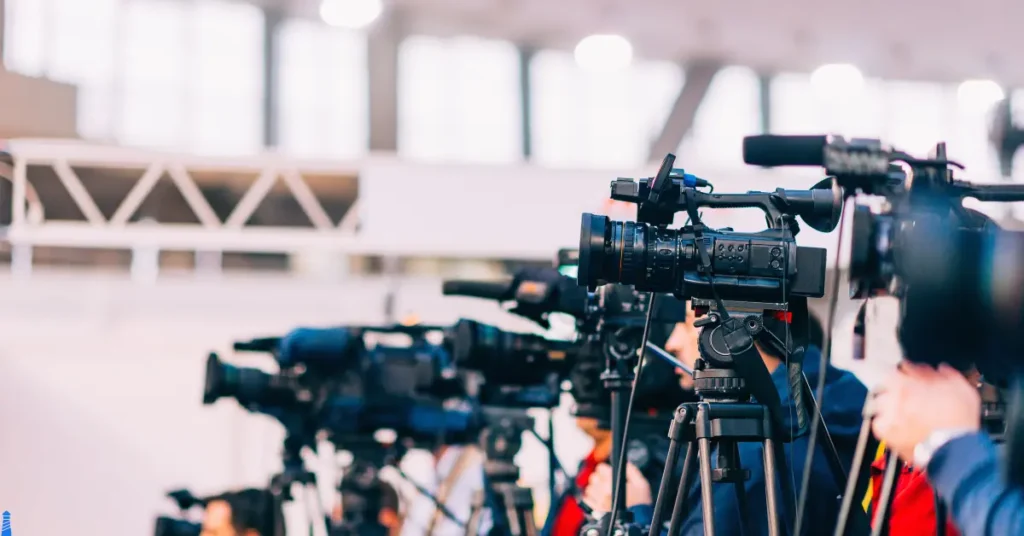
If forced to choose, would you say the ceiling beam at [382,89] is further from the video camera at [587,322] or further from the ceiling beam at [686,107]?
the video camera at [587,322]

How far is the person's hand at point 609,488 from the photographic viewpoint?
1.69 metres

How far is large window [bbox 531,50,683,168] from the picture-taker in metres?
8.87

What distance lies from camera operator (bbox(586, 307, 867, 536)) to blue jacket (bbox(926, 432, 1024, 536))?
33 centimetres

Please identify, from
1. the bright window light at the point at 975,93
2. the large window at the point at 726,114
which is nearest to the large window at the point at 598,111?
the large window at the point at 726,114

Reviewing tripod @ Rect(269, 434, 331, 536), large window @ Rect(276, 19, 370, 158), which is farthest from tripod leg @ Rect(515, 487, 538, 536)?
large window @ Rect(276, 19, 370, 158)

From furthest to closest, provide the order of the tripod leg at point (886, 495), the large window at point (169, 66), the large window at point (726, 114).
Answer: the large window at point (726, 114) < the large window at point (169, 66) < the tripod leg at point (886, 495)

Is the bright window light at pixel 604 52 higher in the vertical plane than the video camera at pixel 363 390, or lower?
higher

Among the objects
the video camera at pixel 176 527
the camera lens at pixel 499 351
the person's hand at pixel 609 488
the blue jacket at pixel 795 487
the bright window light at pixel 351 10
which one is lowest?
the video camera at pixel 176 527

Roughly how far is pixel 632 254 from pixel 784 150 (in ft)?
0.77

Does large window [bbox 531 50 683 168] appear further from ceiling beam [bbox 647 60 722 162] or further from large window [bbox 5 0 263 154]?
large window [bbox 5 0 263 154]

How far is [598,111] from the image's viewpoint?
8.95m

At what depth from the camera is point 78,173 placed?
13.8 ft

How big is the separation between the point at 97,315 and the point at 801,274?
3.63 meters

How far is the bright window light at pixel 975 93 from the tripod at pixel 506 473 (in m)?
5.77
